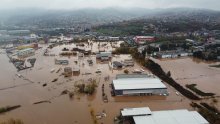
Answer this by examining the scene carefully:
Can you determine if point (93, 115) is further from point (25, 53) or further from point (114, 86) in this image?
point (25, 53)

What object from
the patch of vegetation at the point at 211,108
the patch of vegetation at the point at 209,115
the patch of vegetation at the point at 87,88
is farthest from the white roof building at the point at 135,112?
the patch of vegetation at the point at 87,88

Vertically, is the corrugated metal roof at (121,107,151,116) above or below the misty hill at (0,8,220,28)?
below

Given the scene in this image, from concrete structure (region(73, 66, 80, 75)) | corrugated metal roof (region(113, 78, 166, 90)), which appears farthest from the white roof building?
concrete structure (region(73, 66, 80, 75))

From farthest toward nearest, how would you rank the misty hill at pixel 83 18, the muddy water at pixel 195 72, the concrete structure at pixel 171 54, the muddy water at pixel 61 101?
the misty hill at pixel 83 18, the concrete structure at pixel 171 54, the muddy water at pixel 195 72, the muddy water at pixel 61 101

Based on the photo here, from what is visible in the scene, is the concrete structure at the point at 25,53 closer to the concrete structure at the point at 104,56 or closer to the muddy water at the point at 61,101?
the muddy water at the point at 61,101

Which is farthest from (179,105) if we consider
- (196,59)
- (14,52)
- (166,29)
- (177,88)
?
(166,29)

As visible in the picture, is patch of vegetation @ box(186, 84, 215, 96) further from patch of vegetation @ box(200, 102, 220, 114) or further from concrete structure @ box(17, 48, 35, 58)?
concrete structure @ box(17, 48, 35, 58)

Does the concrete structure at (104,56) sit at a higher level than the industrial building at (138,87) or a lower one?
higher
